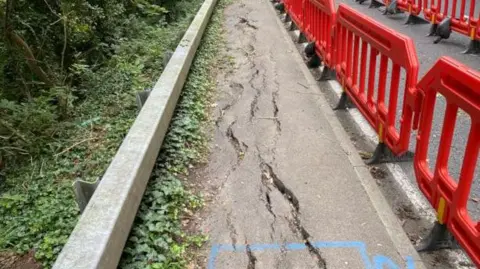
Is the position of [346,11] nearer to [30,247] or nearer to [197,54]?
[197,54]

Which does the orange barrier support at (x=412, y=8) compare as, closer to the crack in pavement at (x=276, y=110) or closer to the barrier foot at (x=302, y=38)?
the barrier foot at (x=302, y=38)

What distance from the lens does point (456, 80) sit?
242cm

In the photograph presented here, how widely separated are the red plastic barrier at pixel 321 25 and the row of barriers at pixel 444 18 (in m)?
2.41

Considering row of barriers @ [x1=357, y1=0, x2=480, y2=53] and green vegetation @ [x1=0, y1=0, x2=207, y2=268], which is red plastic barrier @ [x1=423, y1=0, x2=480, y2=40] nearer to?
row of barriers @ [x1=357, y1=0, x2=480, y2=53]

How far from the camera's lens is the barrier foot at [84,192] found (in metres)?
2.67

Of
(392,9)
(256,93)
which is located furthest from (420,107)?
(392,9)

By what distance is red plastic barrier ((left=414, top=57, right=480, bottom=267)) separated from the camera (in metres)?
2.33

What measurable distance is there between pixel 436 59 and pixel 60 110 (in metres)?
5.46

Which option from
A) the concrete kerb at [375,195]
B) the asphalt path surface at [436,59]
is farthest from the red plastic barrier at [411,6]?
the concrete kerb at [375,195]

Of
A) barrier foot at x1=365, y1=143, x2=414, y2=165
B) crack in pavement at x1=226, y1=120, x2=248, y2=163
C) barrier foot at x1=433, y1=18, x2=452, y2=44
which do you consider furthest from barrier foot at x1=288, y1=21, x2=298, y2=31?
barrier foot at x1=365, y1=143, x2=414, y2=165

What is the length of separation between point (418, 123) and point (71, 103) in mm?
4021

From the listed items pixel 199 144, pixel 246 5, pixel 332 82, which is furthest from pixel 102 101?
pixel 246 5

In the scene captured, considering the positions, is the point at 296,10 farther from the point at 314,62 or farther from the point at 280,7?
the point at 280,7

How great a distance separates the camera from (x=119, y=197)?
2605mm
